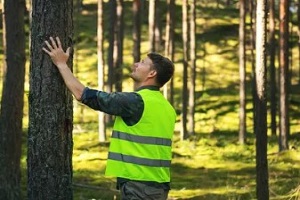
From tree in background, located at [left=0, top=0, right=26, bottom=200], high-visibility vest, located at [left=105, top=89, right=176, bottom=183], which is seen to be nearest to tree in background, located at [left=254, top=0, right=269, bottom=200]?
tree in background, located at [left=0, top=0, right=26, bottom=200]

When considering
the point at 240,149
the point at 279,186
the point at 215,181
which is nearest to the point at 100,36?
the point at 240,149

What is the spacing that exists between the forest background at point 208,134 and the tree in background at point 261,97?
0.76 meters

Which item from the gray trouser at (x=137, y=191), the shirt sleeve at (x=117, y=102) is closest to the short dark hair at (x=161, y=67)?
the shirt sleeve at (x=117, y=102)

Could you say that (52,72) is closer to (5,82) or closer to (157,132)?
(157,132)

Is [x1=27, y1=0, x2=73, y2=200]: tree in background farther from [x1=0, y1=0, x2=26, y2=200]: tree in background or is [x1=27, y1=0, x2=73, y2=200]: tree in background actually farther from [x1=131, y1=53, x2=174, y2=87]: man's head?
[x1=0, y1=0, x2=26, y2=200]: tree in background

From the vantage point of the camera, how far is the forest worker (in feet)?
16.3

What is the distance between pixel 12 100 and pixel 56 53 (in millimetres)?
8822

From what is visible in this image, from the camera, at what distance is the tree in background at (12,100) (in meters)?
13.8

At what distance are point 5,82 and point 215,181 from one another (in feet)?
31.8

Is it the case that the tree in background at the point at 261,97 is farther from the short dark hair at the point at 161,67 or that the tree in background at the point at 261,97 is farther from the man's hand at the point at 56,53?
the man's hand at the point at 56,53

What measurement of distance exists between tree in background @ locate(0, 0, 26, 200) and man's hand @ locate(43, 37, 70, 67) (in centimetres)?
865

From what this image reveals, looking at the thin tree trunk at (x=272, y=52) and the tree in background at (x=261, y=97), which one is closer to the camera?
the tree in background at (x=261, y=97)

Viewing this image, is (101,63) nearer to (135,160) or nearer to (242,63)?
(242,63)

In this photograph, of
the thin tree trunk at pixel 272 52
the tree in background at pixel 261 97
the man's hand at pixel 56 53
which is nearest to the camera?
the man's hand at pixel 56 53
